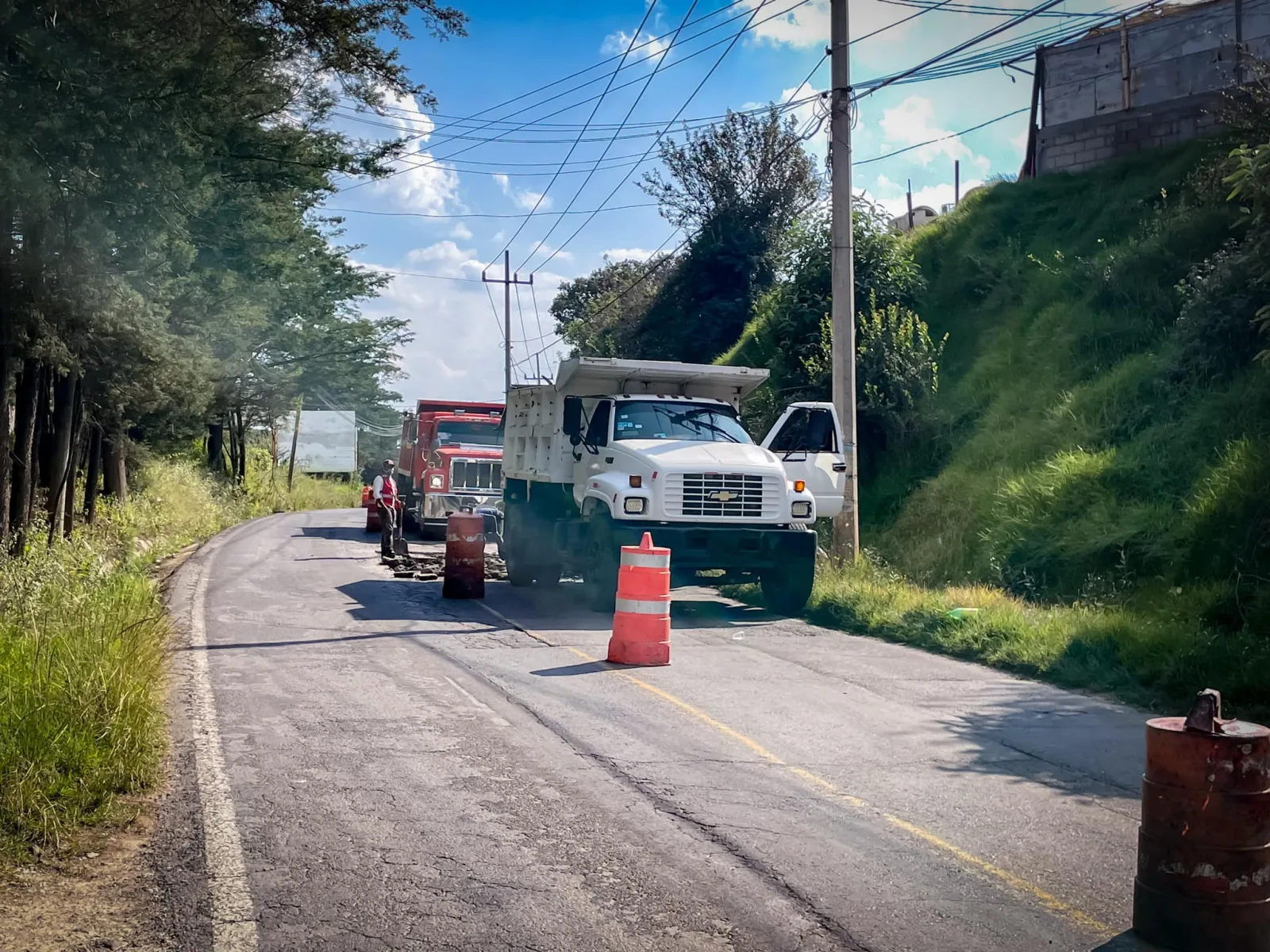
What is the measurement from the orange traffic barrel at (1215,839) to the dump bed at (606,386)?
11204 mm

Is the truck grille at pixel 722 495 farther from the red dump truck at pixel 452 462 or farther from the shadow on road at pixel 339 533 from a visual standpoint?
the shadow on road at pixel 339 533

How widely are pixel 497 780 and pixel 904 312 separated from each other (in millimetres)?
18891

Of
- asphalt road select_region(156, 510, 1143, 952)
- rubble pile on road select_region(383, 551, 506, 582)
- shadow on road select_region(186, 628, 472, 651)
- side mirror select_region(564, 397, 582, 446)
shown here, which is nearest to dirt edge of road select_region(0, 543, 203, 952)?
asphalt road select_region(156, 510, 1143, 952)

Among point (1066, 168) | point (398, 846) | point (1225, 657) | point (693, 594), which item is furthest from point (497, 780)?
point (1066, 168)

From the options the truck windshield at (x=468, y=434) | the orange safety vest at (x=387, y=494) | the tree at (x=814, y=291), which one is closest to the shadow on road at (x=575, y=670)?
the orange safety vest at (x=387, y=494)

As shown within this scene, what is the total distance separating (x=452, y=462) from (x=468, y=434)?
1535mm

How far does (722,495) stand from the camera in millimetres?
14117

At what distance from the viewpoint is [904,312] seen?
23797mm

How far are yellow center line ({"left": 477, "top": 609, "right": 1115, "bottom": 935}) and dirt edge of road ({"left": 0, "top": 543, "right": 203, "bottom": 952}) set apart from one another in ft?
11.3

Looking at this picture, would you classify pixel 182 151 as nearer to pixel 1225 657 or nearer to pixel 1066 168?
pixel 1225 657

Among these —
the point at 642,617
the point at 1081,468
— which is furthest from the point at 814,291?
the point at 642,617

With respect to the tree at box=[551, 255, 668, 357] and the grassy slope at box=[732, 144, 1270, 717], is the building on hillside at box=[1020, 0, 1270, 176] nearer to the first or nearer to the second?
the grassy slope at box=[732, 144, 1270, 717]

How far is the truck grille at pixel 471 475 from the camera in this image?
1030 inches

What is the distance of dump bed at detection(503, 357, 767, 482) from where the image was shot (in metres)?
15.7
